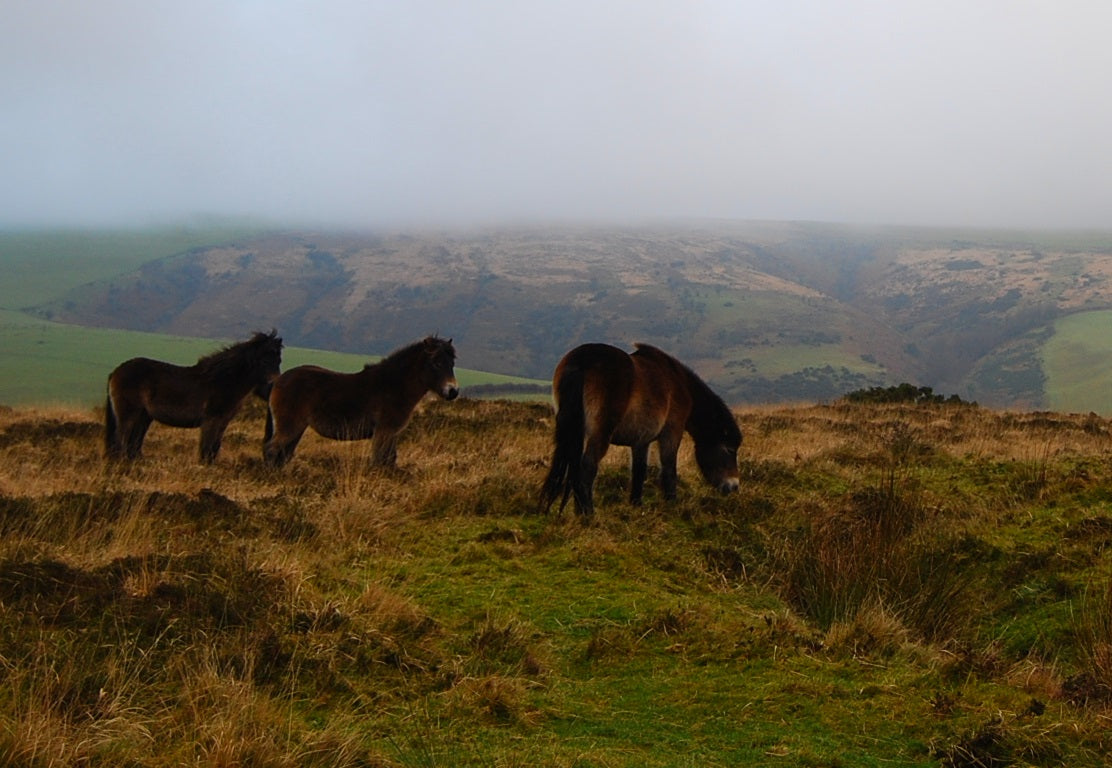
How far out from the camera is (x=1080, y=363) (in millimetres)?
82250

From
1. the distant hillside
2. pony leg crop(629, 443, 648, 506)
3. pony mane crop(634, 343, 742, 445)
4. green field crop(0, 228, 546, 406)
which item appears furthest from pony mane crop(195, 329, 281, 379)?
the distant hillside

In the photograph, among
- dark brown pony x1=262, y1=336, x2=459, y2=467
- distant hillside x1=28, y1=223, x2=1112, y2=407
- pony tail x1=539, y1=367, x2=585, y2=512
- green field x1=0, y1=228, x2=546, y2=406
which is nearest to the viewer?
pony tail x1=539, y1=367, x2=585, y2=512

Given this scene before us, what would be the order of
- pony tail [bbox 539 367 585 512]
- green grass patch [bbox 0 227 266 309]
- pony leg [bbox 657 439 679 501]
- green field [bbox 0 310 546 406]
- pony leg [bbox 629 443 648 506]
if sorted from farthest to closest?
green grass patch [bbox 0 227 266 309], green field [bbox 0 310 546 406], pony leg [bbox 657 439 679 501], pony leg [bbox 629 443 648 506], pony tail [bbox 539 367 585 512]

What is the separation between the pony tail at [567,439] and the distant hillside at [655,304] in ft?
227

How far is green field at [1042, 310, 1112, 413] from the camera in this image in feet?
208

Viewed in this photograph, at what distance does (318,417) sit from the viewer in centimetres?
1280

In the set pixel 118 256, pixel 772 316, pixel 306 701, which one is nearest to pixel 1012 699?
pixel 306 701

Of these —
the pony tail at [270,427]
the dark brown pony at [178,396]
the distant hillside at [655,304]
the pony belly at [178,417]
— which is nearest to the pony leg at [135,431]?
the dark brown pony at [178,396]

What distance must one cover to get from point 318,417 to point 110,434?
329 centimetres

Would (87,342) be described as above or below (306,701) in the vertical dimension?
below

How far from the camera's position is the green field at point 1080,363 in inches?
2496

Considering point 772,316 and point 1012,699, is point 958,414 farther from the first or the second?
point 772,316

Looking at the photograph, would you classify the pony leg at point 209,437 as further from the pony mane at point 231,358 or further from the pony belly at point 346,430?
the pony belly at point 346,430

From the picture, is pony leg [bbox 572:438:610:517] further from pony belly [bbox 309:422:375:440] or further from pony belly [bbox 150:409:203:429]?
pony belly [bbox 150:409:203:429]
